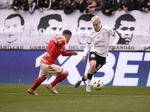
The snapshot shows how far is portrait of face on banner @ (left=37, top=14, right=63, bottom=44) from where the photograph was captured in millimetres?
27188

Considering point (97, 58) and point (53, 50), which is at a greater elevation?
point (53, 50)

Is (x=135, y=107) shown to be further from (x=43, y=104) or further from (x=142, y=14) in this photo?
(x=142, y=14)

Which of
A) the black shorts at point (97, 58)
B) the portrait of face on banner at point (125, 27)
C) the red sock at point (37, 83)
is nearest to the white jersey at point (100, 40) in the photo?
the black shorts at point (97, 58)

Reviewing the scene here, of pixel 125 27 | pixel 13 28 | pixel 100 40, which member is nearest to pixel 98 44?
pixel 100 40

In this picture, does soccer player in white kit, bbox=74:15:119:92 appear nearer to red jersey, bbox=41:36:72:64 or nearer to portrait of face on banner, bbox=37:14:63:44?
A: red jersey, bbox=41:36:72:64

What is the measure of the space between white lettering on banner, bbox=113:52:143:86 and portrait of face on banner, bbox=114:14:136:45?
104 centimetres

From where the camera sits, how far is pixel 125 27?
2659 cm

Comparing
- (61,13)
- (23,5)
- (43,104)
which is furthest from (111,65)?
(43,104)

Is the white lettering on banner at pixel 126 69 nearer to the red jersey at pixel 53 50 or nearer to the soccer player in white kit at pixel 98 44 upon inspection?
the soccer player in white kit at pixel 98 44

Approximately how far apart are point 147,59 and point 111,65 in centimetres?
160

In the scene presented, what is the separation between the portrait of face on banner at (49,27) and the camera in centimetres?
2719

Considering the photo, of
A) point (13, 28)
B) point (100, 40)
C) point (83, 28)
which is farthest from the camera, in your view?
point (13, 28)

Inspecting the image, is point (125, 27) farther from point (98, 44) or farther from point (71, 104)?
point (71, 104)

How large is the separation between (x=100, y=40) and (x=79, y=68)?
5608 mm
